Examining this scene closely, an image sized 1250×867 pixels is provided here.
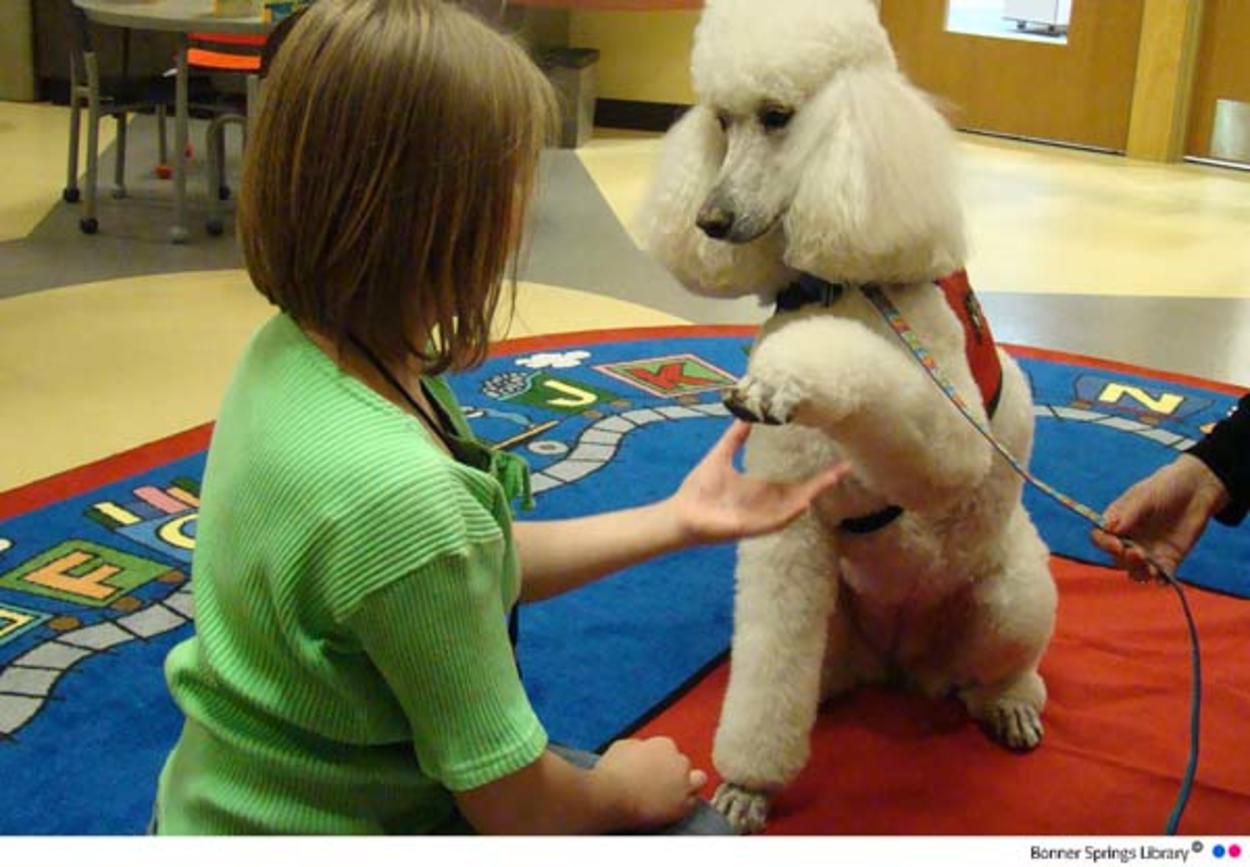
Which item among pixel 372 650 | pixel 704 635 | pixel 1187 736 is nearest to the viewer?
pixel 372 650

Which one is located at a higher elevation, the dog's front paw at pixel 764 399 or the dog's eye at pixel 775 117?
the dog's eye at pixel 775 117

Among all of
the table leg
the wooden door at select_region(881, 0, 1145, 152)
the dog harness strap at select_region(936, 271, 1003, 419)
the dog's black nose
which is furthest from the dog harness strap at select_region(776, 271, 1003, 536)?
the wooden door at select_region(881, 0, 1145, 152)

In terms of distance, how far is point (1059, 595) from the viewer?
2.28m

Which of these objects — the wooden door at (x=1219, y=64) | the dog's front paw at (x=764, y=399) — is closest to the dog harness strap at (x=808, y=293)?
the dog's front paw at (x=764, y=399)

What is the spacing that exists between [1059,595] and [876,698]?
441 mm

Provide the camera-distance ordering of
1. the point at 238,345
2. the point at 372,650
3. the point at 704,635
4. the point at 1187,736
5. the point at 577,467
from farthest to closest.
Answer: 1. the point at 238,345
2. the point at 577,467
3. the point at 704,635
4. the point at 1187,736
5. the point at 372,650

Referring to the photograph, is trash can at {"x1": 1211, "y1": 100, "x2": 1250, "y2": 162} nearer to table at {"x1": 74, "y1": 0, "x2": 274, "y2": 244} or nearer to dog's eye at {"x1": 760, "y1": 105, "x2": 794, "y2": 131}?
table at {"x1": 74, "y1": 0, "x2": 274, "y2": 244}

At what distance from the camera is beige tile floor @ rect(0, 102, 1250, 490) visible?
9.66ft

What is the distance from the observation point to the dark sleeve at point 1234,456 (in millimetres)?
1690

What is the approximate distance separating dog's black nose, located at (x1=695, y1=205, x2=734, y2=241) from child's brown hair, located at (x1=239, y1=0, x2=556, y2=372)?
0.68 m

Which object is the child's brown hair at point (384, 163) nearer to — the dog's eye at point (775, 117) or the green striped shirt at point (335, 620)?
the green striped shirt at point (335, 620)

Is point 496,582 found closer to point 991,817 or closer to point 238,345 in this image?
point 991,817

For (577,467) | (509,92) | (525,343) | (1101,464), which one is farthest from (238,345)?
(509,92)

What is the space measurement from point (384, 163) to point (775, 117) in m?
0.84
